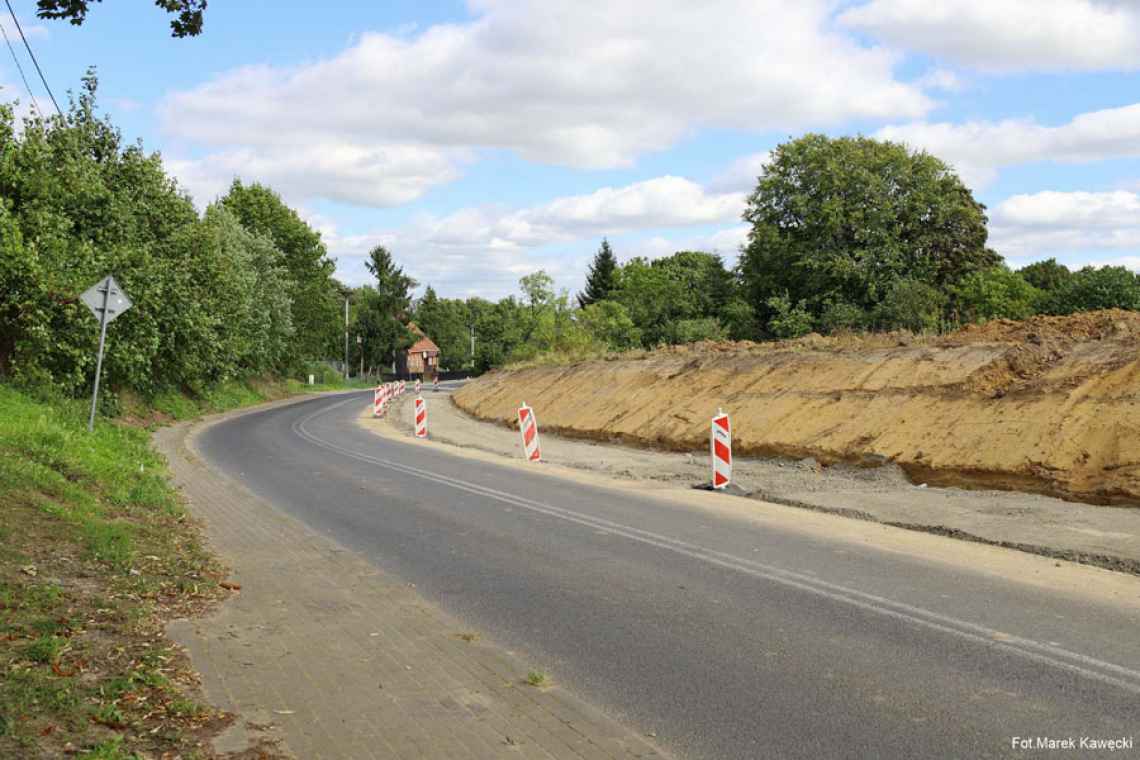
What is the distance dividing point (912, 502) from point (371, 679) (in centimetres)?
911

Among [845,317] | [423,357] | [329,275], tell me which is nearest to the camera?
[845,317]

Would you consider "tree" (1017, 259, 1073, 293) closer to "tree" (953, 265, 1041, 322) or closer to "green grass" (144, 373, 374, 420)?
"tree" (953, 265, 1041, 322)

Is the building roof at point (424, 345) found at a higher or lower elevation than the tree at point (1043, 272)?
lower

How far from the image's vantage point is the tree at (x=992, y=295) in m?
47.0

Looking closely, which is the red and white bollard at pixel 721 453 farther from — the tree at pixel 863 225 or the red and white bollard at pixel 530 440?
the tree at pixel 863 225

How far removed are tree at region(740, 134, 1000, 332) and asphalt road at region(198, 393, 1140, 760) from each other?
126 ft

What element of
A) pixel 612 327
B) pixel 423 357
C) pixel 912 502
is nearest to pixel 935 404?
pixel 912 502

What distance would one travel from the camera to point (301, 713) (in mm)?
4848

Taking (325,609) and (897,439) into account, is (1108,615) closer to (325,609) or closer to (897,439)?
(325,609)

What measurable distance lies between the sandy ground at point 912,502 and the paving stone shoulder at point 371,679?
6019 mm

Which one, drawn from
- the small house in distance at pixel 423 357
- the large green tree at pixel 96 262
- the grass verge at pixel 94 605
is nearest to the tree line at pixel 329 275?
the large green tree at pixel 96 262

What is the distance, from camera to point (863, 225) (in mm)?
48031

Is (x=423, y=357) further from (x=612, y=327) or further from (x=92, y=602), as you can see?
(x=92, y=602)

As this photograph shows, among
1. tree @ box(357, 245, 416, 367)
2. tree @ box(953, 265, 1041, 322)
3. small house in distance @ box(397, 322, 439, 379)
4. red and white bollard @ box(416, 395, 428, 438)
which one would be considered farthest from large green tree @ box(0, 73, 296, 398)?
small house in distance @ box(397, 322, 439, 379)
